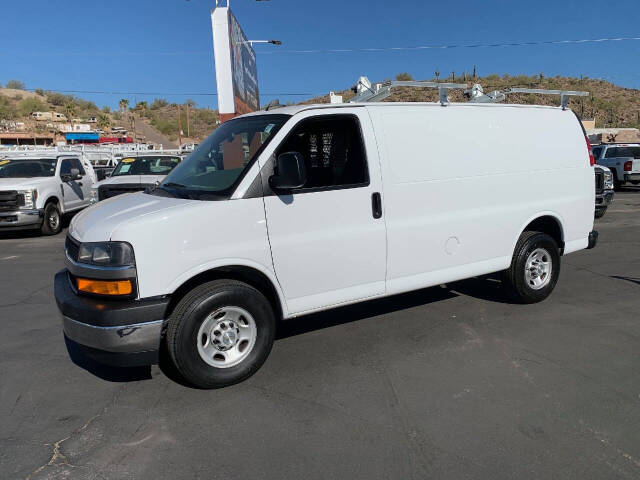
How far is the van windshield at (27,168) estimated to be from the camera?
40.3ft

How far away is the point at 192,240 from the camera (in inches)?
139

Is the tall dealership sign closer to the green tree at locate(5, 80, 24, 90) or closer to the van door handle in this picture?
the van door handle

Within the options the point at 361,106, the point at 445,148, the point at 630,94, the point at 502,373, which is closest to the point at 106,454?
the point at 502,373

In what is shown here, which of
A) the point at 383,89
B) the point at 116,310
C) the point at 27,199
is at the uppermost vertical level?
the point at 383,89

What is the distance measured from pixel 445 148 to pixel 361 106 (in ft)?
3.11

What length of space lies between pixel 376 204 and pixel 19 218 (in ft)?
32.4

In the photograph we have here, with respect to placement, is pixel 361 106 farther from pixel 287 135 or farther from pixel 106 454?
pixel 106 454

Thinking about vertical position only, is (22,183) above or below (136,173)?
below

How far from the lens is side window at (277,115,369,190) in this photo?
4188 mm

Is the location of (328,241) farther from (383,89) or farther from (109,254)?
(383,89)

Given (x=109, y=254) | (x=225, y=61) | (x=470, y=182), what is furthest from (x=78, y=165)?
(x=470, y=182)

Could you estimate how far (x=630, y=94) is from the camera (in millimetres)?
63719

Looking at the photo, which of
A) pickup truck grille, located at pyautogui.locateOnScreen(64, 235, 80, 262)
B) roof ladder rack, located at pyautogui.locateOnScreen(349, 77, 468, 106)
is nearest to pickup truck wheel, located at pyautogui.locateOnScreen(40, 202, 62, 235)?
pickup truck grille, located at pyautogui.locateOnScreen(64, 235, 80, 262)

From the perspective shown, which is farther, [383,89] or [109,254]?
[383,89]
